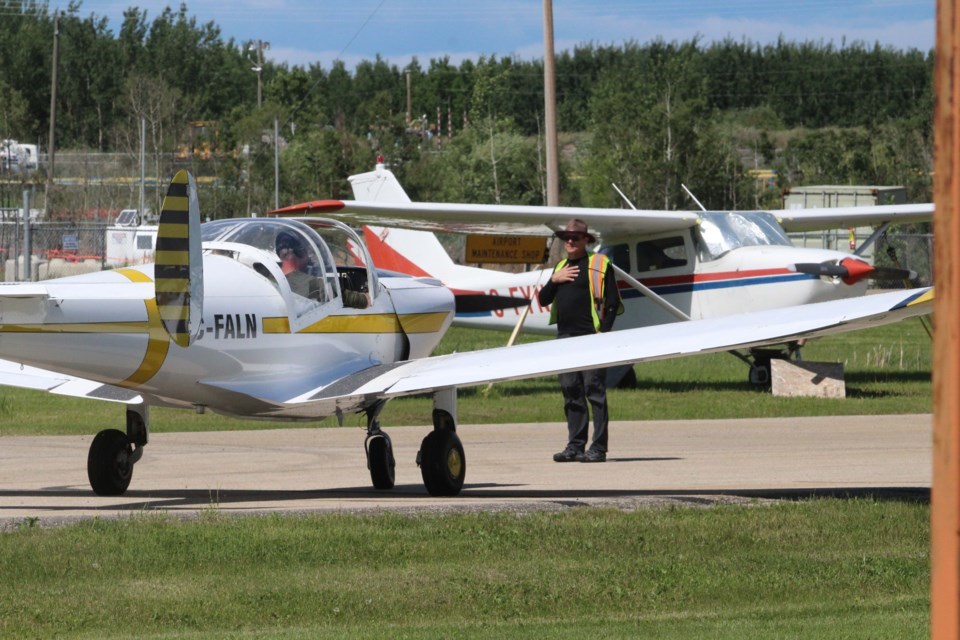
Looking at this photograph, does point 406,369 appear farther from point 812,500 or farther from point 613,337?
point 812,500

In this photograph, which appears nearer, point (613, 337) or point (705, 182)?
point (613, 337)

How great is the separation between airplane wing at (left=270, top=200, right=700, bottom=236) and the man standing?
5333mm

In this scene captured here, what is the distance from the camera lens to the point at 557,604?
6.62 metres

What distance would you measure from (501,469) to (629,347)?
335cm

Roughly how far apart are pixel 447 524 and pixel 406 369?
92.9 inches

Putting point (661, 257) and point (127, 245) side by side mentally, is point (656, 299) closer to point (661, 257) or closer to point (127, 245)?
point (661, 257)

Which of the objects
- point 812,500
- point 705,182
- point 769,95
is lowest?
point 812,500

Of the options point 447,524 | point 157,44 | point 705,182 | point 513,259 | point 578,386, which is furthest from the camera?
point 157,44

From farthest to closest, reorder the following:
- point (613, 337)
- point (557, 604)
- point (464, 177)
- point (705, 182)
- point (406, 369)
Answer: point (464, 177)
point (705, 182)
point (406, 369)
point (613, 337)
point (557, 604)

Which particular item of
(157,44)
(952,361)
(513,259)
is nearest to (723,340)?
(952,361)

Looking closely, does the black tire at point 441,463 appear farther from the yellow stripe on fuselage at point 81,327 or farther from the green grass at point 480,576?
the yellow stripe on fuselage at point 81,327

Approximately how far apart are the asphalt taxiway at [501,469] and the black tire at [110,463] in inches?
4.2

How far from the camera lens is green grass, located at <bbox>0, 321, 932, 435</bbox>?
57.1 feet

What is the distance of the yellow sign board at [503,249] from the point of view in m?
17.3
